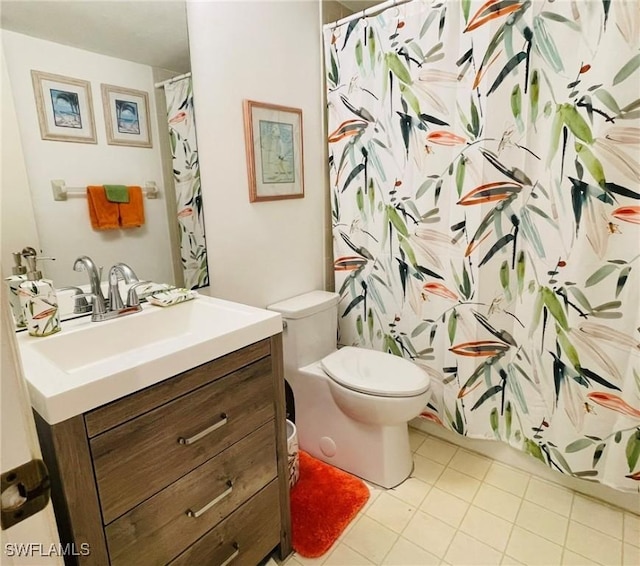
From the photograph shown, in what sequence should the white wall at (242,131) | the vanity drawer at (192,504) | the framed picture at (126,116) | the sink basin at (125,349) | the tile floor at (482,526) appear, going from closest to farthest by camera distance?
the sink basin at (125,349) < the vanity drawer at (192,504) < the framed picture at (126,116) < the tile floor at (482,526) < the white wall at (242,131)

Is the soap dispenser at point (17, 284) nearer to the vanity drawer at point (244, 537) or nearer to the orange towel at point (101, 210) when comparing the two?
the orange towel at point (101, 210)

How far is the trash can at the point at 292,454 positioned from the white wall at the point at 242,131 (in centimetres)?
58

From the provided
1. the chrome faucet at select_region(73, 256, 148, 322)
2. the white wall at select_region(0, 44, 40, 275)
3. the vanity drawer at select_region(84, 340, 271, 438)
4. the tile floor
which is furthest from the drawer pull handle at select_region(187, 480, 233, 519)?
the white wall at select_region(0, 44, 40, 275)

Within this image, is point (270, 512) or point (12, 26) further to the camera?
point (270, 512)

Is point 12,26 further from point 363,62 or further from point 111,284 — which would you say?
point 363,62

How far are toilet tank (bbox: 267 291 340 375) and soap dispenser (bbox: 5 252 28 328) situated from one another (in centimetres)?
94

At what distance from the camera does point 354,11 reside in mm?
2127

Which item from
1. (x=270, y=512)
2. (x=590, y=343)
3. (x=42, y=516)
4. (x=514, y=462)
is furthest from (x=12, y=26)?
(x=514, y=462)

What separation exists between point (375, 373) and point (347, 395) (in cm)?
18

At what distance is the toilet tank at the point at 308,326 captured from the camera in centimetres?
177

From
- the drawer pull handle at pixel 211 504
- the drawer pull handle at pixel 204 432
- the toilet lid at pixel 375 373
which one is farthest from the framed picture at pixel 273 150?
the drawer pull handle at pixel 211 504

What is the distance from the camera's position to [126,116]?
1.28 m

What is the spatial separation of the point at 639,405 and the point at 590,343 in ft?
0.81

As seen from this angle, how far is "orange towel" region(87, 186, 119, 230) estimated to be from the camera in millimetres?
1226
